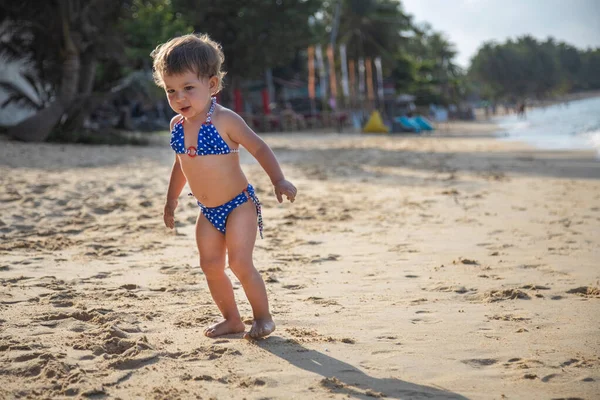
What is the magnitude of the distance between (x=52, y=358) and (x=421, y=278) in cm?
223

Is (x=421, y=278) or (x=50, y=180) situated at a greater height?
(x=50, y=180)

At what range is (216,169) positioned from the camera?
3453mm

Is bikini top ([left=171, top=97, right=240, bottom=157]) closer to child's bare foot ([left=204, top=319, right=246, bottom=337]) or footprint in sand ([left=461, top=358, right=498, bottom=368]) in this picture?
child's bare foot ([left=204, top=319, right=246, bottom=337])

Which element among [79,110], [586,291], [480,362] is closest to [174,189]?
Answer: [480,362]

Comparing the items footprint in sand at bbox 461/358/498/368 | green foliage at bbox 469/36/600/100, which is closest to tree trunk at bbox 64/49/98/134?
footprint in sand at bbox 461/358/498/368

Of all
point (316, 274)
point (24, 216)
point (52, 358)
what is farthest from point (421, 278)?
point (24, 216)

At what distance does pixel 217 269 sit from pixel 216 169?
0.46 metres

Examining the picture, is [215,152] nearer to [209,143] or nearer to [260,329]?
[209,143]

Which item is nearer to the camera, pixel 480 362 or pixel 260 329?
pixel 480 362

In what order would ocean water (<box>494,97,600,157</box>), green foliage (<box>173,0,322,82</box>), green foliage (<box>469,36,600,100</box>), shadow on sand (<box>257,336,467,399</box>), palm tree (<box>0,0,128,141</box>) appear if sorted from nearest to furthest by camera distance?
shadow on sand (<box>257,336,467,399</box>) < palm tree (<box>0,0,128,141</box>) < ocean water (<box>494,97,600,157</box>) < green foliage (<box>173,0,322,82</box>) < green foliage (<box>469,36,600,100</box>)

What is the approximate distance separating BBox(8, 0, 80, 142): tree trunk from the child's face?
43.5ft

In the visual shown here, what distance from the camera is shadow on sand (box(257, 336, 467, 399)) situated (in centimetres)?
257

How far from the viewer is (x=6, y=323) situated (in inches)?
134

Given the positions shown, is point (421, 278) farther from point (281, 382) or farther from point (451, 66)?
point (451, 66)
